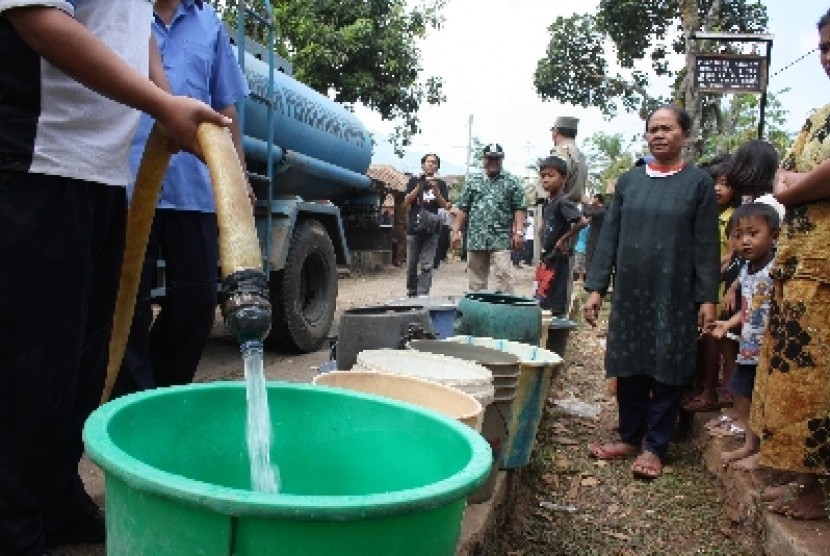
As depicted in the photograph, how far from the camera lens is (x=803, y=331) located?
248 centimetres

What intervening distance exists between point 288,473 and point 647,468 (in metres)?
2.60

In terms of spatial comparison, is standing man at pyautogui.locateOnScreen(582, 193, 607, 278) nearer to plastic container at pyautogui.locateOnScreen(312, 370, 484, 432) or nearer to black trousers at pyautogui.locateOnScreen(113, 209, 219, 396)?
black trousers at pyautogui.locateOnScreen(113, 209, 219, 396)

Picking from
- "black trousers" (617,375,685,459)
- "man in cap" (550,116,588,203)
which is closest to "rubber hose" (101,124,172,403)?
"black trousers" (617,375,685,459)

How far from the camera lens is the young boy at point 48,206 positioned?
1555mm

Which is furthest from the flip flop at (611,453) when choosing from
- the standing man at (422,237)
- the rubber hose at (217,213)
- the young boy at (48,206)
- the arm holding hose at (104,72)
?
the standing man at (422,237)

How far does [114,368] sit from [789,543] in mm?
2190

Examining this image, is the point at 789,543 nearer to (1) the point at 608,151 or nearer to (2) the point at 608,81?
(2) the point at 608,81

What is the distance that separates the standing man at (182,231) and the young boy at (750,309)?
2.28 metres

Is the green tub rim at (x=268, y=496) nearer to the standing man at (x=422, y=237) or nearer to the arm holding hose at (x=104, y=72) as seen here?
the arm holding hose at (x=104, y=72)

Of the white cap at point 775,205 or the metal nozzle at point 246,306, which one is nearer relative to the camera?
the metal nozzle at point 246,306

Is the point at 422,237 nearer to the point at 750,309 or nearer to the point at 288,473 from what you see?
the point at 750,309

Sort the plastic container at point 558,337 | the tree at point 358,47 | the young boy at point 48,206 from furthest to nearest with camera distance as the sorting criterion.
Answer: the tree at point 358,47, the plastic container at point 558,337, the young boy at point 48,206

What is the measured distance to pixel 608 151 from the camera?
3944cm

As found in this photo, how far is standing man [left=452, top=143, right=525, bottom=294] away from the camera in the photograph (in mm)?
6910
